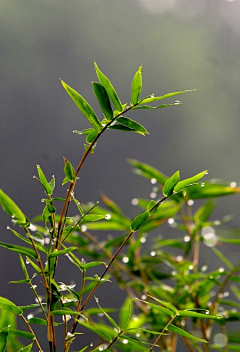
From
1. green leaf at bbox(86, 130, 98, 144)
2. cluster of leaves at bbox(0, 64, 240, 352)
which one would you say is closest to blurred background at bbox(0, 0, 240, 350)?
cluster of leaves at bbox(0, 64, 240, 352)

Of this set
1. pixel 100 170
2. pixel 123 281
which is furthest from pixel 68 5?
pixel 123 281

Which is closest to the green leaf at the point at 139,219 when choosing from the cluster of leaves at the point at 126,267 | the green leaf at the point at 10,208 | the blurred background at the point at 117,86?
the cluster of leaves at the point at 126,267

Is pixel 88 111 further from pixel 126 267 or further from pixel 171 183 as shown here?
pixel 126 267

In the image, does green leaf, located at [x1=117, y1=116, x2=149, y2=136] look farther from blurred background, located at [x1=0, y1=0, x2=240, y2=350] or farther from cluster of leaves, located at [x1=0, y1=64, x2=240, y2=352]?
blurred background, located at [x1=0, y1=0, x2=240, y2=350]

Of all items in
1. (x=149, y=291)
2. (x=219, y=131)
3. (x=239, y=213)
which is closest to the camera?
(x=149, y=291)

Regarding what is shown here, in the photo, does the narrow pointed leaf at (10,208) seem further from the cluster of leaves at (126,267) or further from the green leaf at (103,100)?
the green leaf at (103,100)

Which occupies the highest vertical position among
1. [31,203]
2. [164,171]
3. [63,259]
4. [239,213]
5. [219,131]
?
→ [219,131]

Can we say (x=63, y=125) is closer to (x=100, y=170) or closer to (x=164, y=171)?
(x=100, y=170)

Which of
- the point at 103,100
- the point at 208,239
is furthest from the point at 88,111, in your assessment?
the point at 208,239
